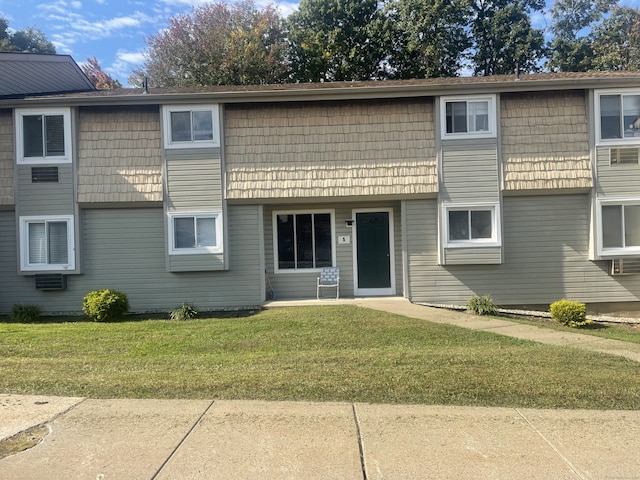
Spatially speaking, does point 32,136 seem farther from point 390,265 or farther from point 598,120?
point 598,120

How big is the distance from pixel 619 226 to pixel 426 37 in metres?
16.9

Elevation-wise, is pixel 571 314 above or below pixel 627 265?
below

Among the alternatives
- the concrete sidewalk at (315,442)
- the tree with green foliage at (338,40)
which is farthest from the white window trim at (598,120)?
the tree with green foliage at (338,40)

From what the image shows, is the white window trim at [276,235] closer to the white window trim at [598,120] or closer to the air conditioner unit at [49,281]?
the air conditioner unit at [49,281]

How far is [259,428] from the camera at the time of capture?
4.27 metres

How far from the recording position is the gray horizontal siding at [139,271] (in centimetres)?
1145

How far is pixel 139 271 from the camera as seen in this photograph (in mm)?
11547

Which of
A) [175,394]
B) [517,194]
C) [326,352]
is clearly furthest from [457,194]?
[175,394]

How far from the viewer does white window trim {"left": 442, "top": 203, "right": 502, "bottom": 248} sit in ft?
37.0

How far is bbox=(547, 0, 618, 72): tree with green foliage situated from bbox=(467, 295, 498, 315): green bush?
63.7 ft

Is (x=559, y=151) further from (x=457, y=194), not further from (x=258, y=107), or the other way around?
(x=258, y=107)

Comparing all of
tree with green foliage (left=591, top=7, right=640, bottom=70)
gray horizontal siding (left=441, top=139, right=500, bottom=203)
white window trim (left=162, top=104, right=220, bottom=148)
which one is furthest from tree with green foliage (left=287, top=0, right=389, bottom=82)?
gray horizontal siding (left=441, top=139, right=500, bottom=203)

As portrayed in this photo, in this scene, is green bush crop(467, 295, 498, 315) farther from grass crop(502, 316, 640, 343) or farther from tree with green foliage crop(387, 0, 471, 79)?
tree with green foliage crop(387, 0, 471, 79)

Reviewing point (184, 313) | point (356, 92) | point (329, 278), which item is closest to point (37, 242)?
point (184, 313)
